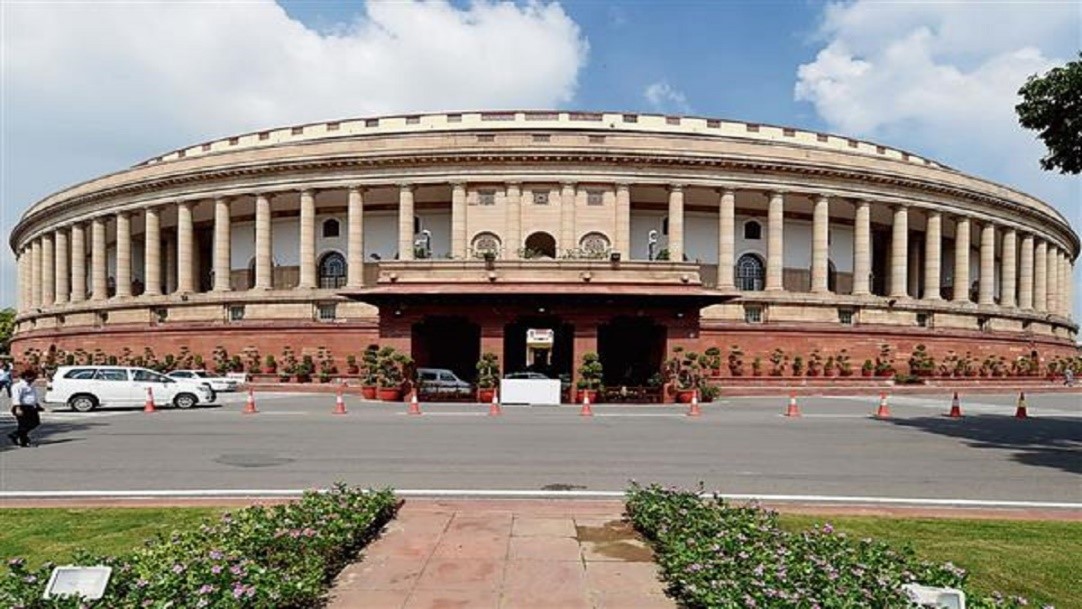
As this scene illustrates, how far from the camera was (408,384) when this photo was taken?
→ 1200 inches

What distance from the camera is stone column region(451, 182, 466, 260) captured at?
44.8m

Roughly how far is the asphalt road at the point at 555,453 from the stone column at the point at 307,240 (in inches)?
938

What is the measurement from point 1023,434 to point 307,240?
138 feet

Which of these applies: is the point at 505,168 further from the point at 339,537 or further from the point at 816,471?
the point at 339,537

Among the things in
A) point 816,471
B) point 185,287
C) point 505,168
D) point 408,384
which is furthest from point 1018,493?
point 185,287

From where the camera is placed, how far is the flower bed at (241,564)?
Answer: 14.4ft

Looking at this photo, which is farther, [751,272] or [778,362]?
[751,272]

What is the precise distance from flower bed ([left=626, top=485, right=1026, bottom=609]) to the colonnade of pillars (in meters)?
36.4

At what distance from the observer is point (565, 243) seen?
4441 centimetres

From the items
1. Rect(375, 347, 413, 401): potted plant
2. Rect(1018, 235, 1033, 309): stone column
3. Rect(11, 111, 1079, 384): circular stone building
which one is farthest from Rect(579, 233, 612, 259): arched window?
Rect(1018, 235, 1033, 309): stone column

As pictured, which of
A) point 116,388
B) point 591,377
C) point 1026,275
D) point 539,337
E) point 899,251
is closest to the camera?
point 116,388

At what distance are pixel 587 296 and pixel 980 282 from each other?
42972 mm

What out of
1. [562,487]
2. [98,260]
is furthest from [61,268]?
[562,487]

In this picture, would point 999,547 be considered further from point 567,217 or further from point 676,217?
point 676,217
